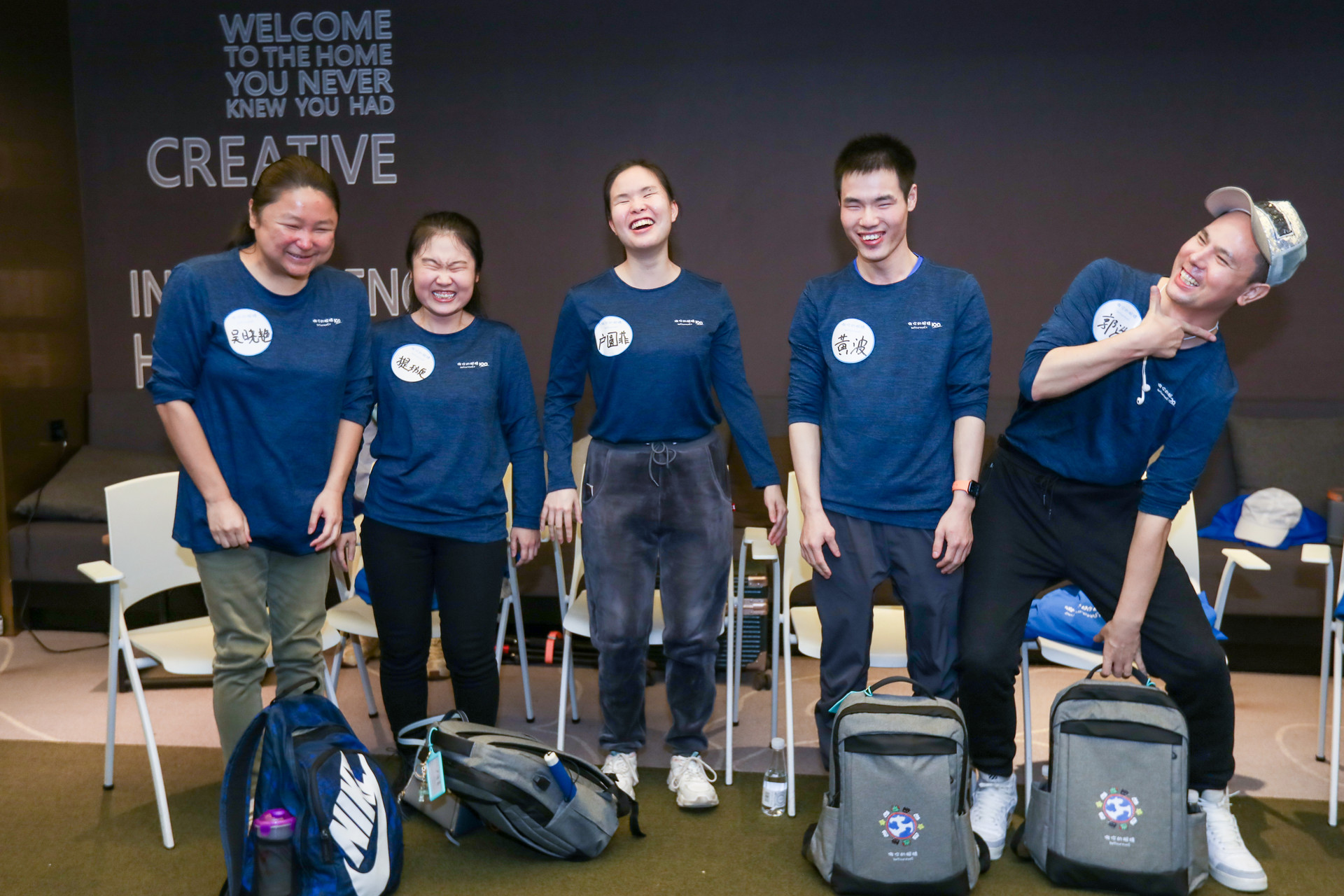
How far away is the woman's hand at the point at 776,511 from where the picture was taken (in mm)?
2602

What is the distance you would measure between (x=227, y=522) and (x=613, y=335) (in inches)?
39.4

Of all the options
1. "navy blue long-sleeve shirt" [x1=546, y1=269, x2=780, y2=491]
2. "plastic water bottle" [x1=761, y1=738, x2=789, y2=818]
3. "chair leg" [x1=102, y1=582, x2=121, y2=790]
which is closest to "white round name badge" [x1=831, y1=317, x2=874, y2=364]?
"navy blue long-sleeve shirt" [x1=546, y1=269, x2=780, y2=491]

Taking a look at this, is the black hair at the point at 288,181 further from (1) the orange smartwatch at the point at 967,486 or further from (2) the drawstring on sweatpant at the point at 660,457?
(1) the orange smartwatch at the point at 967,486

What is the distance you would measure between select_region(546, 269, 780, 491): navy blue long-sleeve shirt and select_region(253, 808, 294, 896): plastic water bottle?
1017mm

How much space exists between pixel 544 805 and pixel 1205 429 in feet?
5.63

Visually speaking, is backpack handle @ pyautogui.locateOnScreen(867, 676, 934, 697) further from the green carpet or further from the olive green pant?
the olive green pant

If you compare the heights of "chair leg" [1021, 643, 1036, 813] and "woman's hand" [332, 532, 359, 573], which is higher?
"woman's hand" [332, 532, 359, 573]

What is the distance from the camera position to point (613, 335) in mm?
2510

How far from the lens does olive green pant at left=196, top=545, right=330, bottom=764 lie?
2371 mm

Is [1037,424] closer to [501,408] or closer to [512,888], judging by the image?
[501,408]

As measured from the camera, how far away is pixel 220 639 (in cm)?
241

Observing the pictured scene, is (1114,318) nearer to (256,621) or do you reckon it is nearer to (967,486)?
(967,486)

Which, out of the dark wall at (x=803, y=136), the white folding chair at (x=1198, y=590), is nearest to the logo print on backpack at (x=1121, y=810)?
the white folding chair at (x=1198, y=590)

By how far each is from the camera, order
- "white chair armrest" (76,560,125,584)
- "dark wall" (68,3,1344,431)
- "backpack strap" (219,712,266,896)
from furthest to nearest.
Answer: "dark wall" (68,3,1344,431)
"white chair armrest" (76,560,125,584)
"backpack strap" (219,712,266,896)
